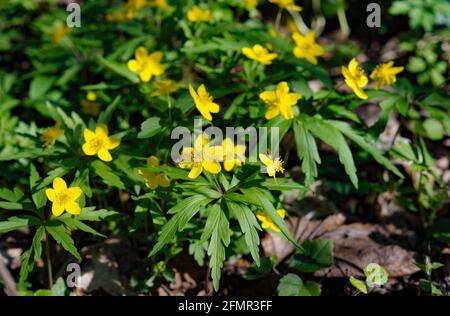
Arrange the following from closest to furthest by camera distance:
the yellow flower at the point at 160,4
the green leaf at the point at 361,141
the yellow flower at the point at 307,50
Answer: the green leaf at the point at 361,141 < the yellow flower at the point at 307,50 < the yellow flower at the point at 160,4

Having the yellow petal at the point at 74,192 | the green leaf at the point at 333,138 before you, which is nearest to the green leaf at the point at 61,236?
the yellow petal at the point at 74,192

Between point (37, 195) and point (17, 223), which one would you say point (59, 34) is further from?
point (17, 223)

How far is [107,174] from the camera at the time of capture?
278cm

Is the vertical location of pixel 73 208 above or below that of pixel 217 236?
above

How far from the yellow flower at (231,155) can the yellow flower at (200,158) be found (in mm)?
34

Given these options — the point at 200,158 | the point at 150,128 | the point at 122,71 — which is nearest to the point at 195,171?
the point at 200,158

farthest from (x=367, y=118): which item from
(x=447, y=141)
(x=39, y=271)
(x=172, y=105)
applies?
(x=39, y=271)

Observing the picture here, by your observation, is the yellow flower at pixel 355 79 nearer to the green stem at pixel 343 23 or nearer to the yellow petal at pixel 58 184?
the yellow petal at pixel 58 184

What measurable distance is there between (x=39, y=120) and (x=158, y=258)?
6.37 ft

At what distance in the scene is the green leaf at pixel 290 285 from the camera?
9.51ft

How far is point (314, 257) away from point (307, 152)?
0.71m

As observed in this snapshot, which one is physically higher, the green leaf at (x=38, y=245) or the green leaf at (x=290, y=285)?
the green leaf at (x=38, y=245)

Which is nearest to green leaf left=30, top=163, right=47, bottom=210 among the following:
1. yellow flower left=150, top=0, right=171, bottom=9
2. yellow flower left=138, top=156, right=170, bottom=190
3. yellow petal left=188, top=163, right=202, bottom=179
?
yellow flower left=138, top=156, right=170, bottom=190

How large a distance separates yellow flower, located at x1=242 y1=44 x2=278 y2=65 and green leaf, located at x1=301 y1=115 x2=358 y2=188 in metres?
0.44
